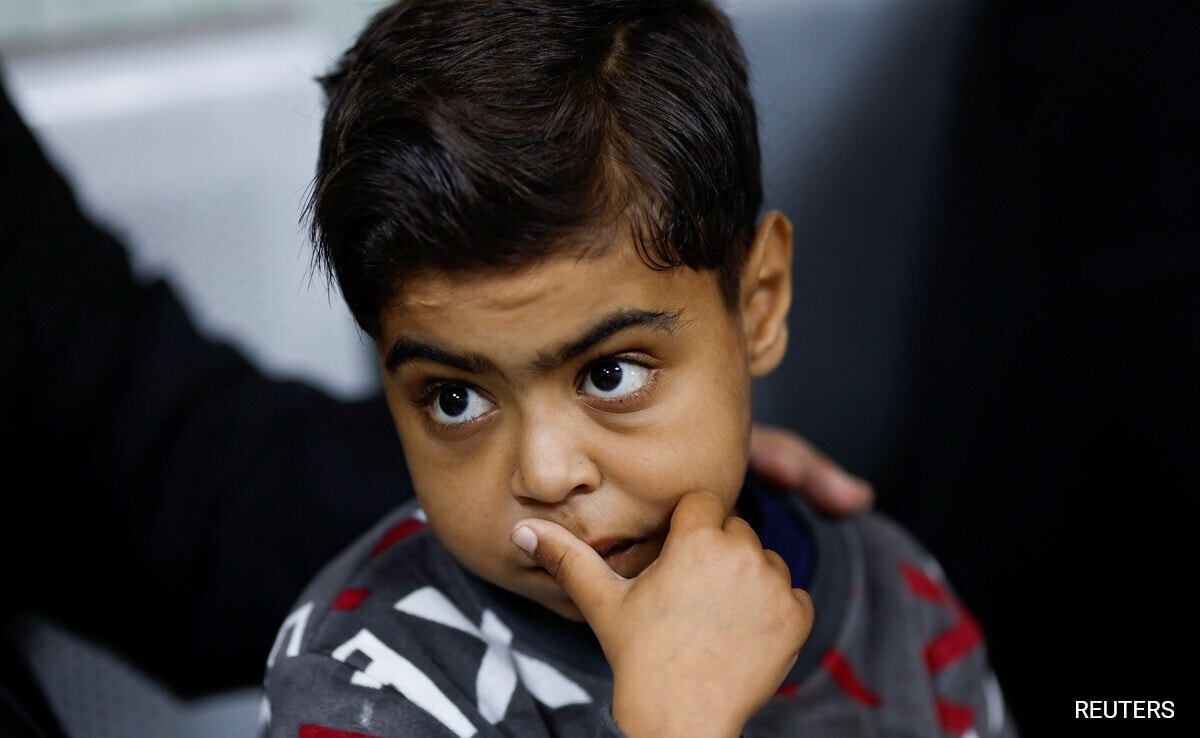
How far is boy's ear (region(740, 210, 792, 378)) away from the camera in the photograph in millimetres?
711

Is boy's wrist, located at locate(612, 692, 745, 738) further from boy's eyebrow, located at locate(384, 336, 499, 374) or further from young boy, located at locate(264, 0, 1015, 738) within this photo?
boy's eyebrow, located at locate(384, 336, 499, 374)

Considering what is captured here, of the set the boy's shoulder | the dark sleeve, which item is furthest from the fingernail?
the dark sleeve

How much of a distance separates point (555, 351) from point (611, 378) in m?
0.04

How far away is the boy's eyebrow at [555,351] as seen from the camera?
57 cm

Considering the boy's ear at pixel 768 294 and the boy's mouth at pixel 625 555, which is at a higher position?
the boy's ear at pixel 768 294

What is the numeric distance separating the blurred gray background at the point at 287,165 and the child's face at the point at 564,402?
627 mm

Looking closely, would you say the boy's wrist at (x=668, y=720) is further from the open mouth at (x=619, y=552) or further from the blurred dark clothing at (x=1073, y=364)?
the blurred dark clothing at (x=1073, y=364)

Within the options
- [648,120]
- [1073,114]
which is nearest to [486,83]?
[648,120]

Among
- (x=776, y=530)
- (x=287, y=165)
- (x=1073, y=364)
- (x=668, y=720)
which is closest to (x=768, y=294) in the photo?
(x=776, y=530)

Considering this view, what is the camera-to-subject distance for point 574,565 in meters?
Result: 0.58

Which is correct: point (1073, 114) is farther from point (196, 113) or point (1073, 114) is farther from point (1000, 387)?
point (196, 113)

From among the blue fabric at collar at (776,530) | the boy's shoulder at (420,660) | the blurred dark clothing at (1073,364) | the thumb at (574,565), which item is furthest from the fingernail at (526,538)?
the blurred dark clothing at (1073,364)

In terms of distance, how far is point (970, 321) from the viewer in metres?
1.16

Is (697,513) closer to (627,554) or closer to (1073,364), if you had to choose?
(627,554)
